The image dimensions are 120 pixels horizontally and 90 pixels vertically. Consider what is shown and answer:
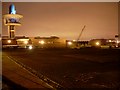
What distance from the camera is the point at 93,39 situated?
136 m

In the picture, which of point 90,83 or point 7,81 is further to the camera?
point 7,81

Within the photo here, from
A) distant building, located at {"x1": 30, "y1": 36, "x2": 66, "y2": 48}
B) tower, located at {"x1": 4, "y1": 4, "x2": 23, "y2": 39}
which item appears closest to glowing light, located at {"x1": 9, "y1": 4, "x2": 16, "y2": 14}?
tower, located at {"x1": 4, "y1": 4, "x2": 23, "y2": 39}

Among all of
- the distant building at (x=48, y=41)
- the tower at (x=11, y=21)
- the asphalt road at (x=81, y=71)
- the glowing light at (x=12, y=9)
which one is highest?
the glowing light at (x=12, y=9)

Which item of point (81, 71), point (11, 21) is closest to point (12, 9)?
point (11, 21)

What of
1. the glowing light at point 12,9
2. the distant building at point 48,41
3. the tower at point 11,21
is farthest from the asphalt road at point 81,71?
the tower at point 11,21

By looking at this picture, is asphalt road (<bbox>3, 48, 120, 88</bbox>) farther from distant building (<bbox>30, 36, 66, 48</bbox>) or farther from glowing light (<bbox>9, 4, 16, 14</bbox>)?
glowing light (<bbox>9, 4, 16, 14</bbox>)

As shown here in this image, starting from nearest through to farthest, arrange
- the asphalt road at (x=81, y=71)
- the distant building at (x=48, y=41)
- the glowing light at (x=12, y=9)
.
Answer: the asphalt road at (x=81, y=71) → the glowing light at (x=12, y=9) → the distant building at (x=48, y=41)

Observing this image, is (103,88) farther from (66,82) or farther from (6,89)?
(6,89)

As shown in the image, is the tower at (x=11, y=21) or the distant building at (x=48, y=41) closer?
the distant building at (x=48, y=41)

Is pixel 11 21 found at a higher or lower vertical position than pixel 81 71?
higher

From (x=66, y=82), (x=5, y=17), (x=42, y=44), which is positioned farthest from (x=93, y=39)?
(x=66, y=82)

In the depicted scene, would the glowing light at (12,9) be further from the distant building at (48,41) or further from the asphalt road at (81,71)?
the asphalt road at (81,71)

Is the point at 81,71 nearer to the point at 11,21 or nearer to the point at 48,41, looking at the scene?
the point at 48,41

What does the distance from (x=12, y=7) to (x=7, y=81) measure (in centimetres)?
11990
